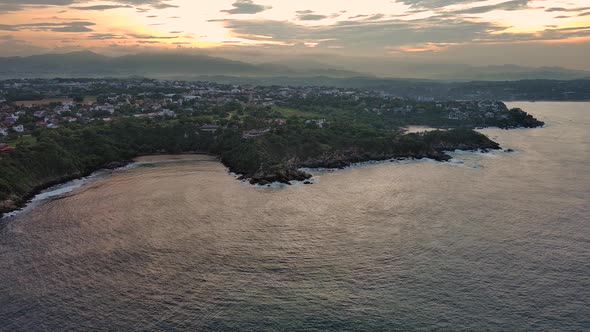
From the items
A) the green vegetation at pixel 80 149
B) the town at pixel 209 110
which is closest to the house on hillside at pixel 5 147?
the town at pixel 209 110

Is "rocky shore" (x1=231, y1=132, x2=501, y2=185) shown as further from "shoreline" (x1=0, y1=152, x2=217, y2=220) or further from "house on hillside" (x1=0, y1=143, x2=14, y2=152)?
"house on hillside" (x1=0, y1=143, x2=14, y2=152)

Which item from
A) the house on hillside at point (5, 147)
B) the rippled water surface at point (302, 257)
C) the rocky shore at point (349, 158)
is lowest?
the rippled water surface at point (302, 257)

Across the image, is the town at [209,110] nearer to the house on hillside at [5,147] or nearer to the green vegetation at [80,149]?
the house on hillside at [5,147]

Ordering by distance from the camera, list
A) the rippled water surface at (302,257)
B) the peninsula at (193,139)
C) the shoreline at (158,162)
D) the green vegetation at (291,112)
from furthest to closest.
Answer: the green vegetation at (291,112) → the peninsula at (193,139) → the shoreline at (158,162) → the rippled water surface at (302,257)

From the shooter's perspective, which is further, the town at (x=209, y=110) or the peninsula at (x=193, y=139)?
the town at (x=209, y=110)

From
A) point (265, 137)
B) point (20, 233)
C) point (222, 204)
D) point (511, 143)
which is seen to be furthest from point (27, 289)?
point (511, 143)

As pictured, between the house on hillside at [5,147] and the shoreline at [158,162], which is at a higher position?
the house on hillside at [5,147]

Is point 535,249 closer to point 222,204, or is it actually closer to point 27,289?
point 222,204

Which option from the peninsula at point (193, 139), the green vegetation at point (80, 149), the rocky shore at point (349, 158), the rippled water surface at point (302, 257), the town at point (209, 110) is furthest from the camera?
the town at point (209, 110)

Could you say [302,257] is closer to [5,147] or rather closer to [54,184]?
[54,184]
